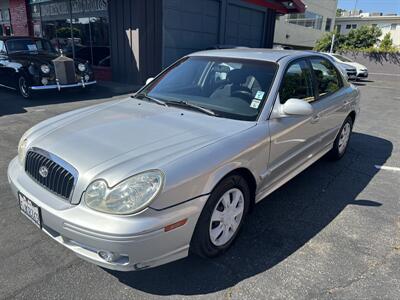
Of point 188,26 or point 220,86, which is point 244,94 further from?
point 188,26

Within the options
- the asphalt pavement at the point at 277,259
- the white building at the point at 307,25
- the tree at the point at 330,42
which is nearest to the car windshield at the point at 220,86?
the asphalt pavement at the point at 277,259

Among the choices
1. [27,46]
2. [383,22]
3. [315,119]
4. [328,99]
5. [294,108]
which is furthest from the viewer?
[383,22]

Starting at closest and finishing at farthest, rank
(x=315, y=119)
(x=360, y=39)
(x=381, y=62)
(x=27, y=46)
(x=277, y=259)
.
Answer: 1. (x=277, y=259)
2. (x=315, y=119)
3. (x=27, y=46)
4. (x=381, y=62)
5. (x=360, y=39)

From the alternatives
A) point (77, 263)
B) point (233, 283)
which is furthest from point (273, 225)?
point (77, 263)

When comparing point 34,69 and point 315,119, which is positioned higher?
point 315,119

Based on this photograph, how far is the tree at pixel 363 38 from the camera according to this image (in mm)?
24328

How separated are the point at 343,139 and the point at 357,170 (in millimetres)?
535

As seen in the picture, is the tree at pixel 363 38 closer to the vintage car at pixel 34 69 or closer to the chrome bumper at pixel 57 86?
the chrome bumper at pixel 57 86

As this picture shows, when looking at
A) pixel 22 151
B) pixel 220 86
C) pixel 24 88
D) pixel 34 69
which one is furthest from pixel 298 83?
pixel 24 88

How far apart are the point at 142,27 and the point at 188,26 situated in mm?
1773

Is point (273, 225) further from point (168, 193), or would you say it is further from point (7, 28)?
point (7, 28)

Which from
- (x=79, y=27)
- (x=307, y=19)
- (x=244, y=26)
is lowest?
(x=79, y=27)

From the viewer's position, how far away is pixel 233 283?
8.07 feet

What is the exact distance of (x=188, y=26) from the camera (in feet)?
38.9
